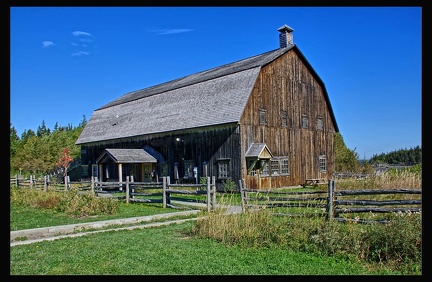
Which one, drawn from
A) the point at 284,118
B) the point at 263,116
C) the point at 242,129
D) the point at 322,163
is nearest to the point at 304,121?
the point at 284,118

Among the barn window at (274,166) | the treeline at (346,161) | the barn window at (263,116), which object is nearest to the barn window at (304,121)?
the barn window at (274,166)

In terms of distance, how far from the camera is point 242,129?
24109mm

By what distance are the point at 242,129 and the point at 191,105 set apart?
5801 mm

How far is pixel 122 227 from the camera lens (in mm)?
12625

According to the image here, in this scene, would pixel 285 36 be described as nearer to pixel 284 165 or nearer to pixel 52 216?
pixel 284 165

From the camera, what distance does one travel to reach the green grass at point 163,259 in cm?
695

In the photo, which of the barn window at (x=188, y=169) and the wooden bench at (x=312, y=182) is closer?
the barn window at (x=188, y=169)

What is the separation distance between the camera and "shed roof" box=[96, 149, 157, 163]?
28608 millimetres

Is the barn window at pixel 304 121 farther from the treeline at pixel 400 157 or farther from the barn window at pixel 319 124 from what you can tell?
the treeline at pixel 400 157

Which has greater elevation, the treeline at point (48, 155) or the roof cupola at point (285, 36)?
the roof cupola at point (285, 36)

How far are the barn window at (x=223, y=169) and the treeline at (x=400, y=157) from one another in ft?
141

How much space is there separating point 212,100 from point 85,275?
816 inches

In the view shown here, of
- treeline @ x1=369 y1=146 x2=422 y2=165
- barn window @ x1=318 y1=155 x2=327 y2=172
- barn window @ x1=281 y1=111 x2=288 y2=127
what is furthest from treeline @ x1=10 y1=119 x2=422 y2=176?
barn window @ x1=281 y1=111 x2=288 y2=127
